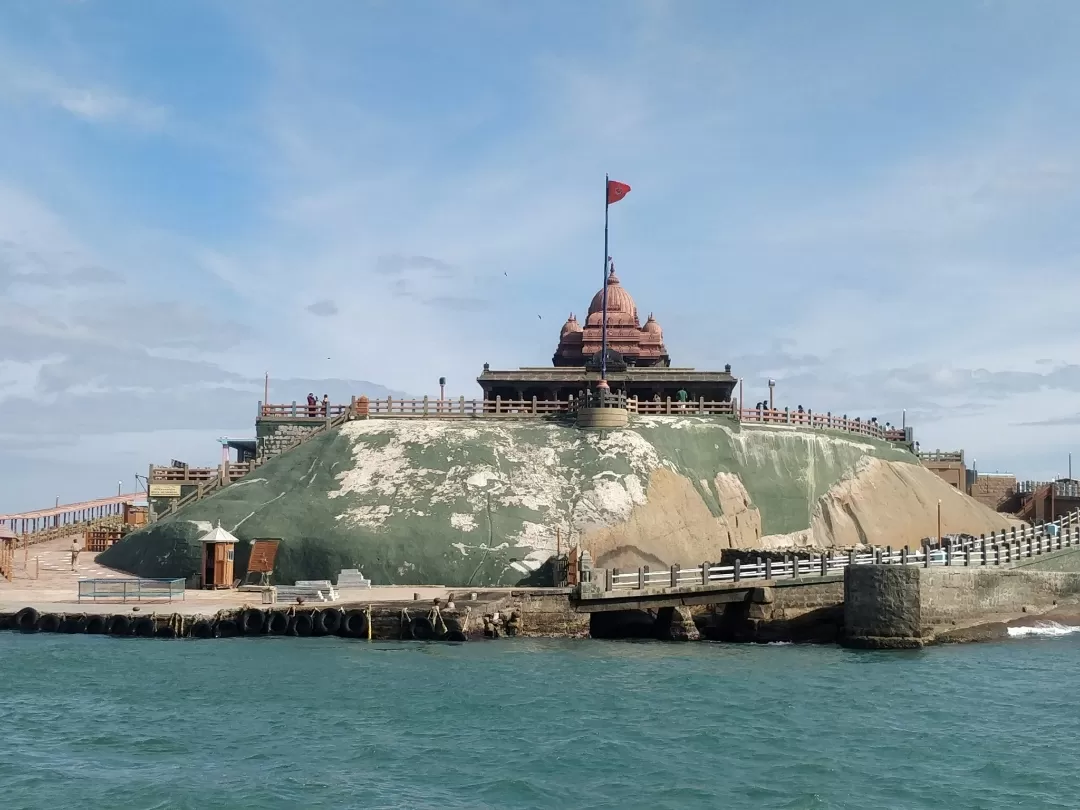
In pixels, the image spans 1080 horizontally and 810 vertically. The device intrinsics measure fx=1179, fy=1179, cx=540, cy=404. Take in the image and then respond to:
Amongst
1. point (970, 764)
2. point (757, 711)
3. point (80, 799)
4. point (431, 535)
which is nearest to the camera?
point (80, 799)

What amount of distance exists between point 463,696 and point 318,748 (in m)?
5.78

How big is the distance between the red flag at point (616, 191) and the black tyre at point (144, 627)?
35.1 m

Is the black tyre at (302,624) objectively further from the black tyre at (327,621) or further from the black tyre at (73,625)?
the black tyre at (73,625)

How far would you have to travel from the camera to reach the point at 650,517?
54688 millimetres

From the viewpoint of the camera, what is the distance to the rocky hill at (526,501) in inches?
2013

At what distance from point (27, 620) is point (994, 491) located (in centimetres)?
7866

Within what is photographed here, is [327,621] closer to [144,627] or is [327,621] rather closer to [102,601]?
[144,627]

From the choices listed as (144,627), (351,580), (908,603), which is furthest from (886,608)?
(144,627)

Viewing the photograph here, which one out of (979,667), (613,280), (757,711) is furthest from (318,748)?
(613,280)

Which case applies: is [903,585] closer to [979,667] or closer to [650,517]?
[979,667]

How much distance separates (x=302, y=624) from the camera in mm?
41031

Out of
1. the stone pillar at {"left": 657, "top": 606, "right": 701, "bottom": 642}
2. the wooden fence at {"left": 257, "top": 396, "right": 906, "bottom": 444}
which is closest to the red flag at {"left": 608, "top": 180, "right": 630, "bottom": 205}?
the wooden fence at {"left": 257, "top": 396, "right": 906, "bottom": 444}

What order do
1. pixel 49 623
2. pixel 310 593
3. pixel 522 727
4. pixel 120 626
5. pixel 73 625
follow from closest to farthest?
pixel 522 727 → pixel 120 626 → pixel 73 625 → pixel 49 623 → pixel 310 593

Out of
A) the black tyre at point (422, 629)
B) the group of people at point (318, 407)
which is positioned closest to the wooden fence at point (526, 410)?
the group of people at point (318, 407)
